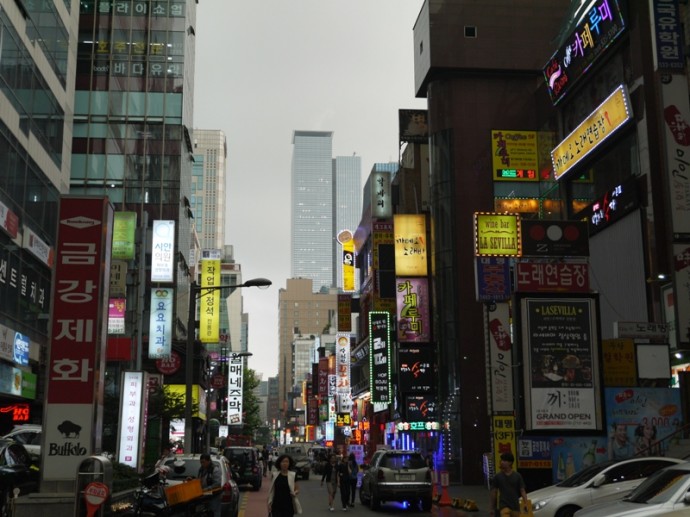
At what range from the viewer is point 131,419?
25.8 meters

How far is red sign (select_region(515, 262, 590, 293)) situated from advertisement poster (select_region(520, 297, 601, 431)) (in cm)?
58

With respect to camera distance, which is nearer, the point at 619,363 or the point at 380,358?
the point at 619,363

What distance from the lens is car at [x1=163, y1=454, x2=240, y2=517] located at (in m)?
18.9

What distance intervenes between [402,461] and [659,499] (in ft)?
51.6

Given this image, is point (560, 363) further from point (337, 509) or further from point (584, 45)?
point (584, 45)

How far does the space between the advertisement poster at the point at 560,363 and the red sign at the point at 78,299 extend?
1319 cm

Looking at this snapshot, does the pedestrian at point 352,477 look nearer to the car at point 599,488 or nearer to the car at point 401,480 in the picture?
the car at point 401,480

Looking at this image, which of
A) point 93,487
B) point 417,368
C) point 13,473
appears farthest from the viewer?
point 417,368

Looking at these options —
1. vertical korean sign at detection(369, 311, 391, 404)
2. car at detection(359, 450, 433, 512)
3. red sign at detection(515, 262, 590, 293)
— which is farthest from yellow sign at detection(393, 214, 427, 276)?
red sign at detection(515, 262, 590, 293)

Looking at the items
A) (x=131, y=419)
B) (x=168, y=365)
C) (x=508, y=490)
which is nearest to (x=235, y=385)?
(x=168, y=365)

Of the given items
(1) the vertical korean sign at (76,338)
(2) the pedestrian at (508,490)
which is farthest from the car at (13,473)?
(2) the pedestrian at (508,490)

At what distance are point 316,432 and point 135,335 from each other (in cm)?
12402

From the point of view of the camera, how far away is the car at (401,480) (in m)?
25.7

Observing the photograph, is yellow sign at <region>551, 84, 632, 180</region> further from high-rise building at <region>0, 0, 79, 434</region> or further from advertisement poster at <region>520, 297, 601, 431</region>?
high-rise building at <region>0, 0, 79, 434</region>
